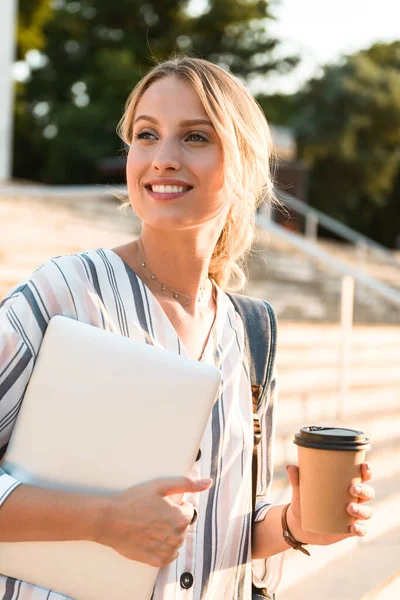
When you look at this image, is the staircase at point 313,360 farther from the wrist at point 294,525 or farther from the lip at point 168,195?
the wrist at point 294,525

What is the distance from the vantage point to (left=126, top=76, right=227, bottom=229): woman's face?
149cm

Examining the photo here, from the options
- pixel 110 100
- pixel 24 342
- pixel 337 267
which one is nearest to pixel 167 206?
pixel 24 342

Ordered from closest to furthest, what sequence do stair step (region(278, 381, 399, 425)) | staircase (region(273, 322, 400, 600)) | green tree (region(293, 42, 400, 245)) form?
staircase (region(273, 322, 400, 600))
stair step (region(278, 381, 399, 425))
green tree (region(293, 42, 400, 245))

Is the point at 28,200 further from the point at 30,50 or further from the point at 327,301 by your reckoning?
the point at 30,50

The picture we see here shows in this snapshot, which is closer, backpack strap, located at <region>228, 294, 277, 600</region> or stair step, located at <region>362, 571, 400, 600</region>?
backpack strap, located at <region>228, 294, 277, 600</region>

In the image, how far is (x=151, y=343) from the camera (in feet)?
4.69

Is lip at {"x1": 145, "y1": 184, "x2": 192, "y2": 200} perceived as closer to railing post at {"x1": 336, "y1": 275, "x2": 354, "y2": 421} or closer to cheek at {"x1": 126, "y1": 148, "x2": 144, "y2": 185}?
cheek at {"x1": 126, "y1": 148, "x2": 144, "y2": 185}

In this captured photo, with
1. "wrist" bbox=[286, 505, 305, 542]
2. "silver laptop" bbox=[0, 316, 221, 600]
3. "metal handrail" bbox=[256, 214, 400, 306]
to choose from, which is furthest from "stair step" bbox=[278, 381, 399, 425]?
"silver laptop" bbox=[0, 316, 221, 600]

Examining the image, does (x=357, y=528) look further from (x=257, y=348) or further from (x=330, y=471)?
(x=257, y=348)

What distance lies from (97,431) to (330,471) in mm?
385

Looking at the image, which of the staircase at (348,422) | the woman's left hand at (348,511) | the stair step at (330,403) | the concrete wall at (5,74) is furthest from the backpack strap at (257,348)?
the concrete wall at (5,74)

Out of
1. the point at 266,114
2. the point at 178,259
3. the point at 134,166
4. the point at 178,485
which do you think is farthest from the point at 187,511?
the point at 266,114

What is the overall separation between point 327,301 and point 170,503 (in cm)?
807

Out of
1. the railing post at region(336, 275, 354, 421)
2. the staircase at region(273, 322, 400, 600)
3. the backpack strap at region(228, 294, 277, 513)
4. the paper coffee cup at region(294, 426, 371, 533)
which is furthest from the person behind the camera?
the railing post at region(336, 275, 354, 421)
